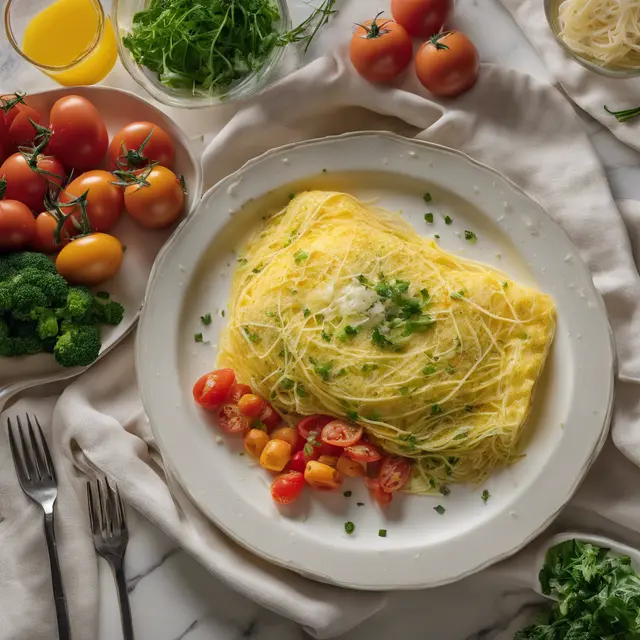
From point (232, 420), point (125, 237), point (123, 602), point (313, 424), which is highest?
point (125, 237)

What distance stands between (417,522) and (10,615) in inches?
89.8

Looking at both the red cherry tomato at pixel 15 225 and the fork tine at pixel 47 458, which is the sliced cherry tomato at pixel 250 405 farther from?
the red cherry tomato at pixel 15 225

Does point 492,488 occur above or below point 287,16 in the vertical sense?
below

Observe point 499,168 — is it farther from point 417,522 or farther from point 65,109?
point 65,109

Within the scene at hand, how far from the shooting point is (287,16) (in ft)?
15.8

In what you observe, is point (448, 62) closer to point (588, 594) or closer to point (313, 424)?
point (313, 424)

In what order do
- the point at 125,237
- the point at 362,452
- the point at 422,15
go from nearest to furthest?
the point at 362,452
the point at 422,15
the point at 125,237

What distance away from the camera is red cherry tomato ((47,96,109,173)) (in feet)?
15.3

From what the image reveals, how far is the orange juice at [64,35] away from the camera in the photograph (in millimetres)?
4809

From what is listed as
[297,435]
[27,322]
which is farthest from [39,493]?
[297,435]

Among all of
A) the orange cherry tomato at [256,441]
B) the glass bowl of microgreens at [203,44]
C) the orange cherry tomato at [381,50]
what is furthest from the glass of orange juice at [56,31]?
the orange cherry tomato at [256,441]

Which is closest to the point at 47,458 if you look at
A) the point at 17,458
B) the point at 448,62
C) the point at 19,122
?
the point at 17,458

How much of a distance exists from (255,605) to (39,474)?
1425 millimetres

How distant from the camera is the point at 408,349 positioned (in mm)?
4418
